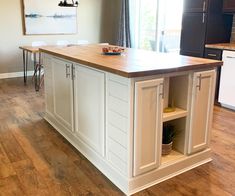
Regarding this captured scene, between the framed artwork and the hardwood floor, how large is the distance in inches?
120

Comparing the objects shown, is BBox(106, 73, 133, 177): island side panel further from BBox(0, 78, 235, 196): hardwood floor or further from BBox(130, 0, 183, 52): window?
BBox(130, 0, 183, 52): window

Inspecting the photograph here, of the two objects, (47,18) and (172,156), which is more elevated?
(47,18)

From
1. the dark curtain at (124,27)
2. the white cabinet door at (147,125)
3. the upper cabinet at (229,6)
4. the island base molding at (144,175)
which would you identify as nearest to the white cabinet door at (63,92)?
the island base molding at (144,175)

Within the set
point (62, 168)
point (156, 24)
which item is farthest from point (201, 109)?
point (156, 24)

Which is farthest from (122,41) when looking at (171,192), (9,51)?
(171,192)

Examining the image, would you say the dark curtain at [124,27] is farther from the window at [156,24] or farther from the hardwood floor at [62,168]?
the hardwood floor at [62,168]

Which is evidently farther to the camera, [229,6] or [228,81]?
[229,6]

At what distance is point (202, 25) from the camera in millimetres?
4262

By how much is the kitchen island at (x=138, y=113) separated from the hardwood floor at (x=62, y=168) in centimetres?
10

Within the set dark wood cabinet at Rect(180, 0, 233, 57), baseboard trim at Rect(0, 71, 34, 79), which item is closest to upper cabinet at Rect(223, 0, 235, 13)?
dark wood cabinet at Rect(180, 0, 233, 57)

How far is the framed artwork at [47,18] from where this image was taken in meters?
5.94

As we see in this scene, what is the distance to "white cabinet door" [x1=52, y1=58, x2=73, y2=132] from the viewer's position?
2.83 metres

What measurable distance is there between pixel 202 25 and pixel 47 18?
3.49 m

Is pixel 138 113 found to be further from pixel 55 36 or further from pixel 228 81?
pixel 55 36
